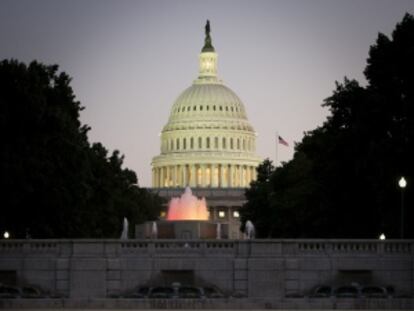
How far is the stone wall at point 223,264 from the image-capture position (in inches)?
2815

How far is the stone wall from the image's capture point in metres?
71.5

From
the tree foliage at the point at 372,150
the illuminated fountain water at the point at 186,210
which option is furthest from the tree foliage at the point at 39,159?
the illuminated fountain water at the point at 186,210

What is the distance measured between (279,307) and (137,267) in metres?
8.48

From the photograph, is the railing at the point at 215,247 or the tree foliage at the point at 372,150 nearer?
the railing at the point at 215,247

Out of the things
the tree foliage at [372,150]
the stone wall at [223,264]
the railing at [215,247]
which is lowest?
the stone wall at [223,264]

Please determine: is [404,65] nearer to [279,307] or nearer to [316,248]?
[316,248]

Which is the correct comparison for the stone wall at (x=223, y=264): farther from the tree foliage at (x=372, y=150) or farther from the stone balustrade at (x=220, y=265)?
the tree foliage at (x=372, y=150)

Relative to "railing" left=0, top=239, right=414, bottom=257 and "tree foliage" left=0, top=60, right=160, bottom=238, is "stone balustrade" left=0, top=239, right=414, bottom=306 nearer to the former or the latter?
"railing" left=0, top=239, right=414, bottom=257

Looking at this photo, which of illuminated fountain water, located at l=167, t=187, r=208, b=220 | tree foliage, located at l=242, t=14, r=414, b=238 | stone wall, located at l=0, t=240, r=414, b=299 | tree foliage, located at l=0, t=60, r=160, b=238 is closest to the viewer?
stone wall, located at l=0, t=240, r=414, b=299

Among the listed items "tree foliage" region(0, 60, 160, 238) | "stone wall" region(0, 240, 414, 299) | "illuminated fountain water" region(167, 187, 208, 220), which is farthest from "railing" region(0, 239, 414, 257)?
"illuminated fountain water" region(167, 187, 208, 220)

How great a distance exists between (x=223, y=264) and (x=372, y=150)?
14.2 metres

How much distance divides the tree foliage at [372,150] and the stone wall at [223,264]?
11075 millimetres

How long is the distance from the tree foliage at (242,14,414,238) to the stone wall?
436 inches

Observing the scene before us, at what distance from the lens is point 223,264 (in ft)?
237
